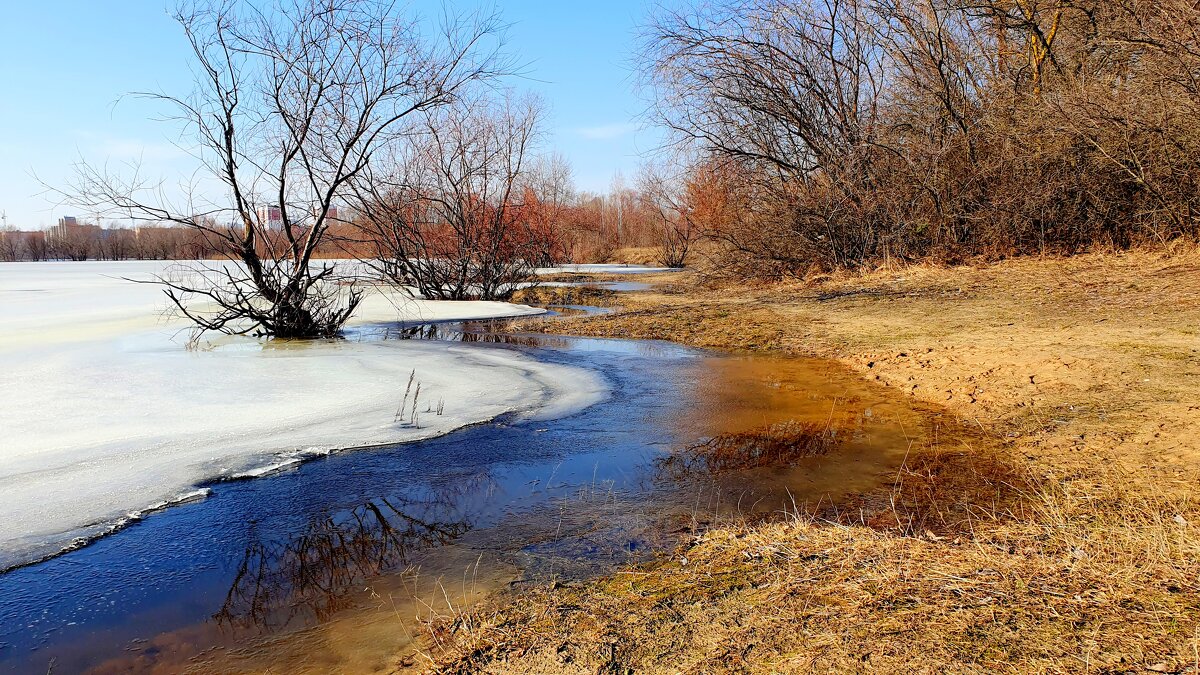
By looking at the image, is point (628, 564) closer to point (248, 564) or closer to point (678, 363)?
point (248, 564)

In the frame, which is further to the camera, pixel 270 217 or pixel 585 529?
pixel 270 217

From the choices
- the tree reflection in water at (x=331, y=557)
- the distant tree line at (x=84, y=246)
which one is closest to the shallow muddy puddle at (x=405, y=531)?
the tree reflection in water at (x=331, y=557)

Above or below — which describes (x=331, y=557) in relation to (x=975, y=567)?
below

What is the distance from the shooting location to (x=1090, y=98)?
454 inches

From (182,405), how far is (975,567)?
6187 millimetres

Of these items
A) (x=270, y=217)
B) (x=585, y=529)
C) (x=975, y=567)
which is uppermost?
(x=270, y=217)

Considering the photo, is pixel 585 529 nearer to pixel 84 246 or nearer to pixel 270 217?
pixel 270 217

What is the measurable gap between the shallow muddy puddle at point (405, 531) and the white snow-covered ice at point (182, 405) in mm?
328

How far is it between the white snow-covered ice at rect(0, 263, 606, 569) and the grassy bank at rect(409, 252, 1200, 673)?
2714mm

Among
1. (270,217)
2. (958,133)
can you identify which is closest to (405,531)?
(270,217)

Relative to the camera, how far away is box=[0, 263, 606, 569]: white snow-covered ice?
427 cm

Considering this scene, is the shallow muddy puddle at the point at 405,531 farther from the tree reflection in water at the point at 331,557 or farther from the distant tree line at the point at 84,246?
the distant tree line at the point at 84,246

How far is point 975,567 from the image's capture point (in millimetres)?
2836

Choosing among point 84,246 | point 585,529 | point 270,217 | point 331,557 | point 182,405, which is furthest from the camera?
point 84,246
